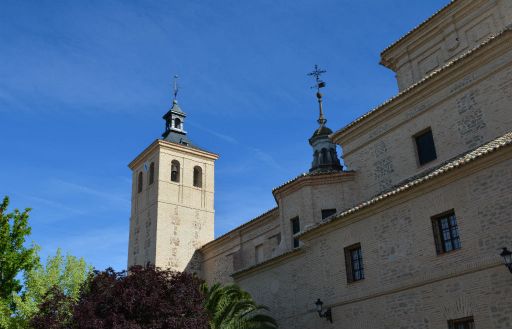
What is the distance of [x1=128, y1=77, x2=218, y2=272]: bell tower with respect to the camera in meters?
32.1

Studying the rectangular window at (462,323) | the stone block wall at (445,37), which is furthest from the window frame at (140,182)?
the rectangular window at (462,323)

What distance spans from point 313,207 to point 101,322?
9142 mm

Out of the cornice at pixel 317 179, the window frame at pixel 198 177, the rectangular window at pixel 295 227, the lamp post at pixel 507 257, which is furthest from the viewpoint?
the window frame at pixel 198 177

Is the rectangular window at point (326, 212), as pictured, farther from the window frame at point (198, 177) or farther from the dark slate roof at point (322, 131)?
the window frame at point (198, 177)

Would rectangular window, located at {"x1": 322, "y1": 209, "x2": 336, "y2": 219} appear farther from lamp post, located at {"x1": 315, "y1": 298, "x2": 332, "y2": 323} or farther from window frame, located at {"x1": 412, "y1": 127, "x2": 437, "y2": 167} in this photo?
lamp post, located at {"x1": 315, "y1": 298, "x2": 332, "y2": 323}

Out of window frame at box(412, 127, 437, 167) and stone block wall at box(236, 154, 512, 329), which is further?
window frame at box(412, 127, 437, 167)

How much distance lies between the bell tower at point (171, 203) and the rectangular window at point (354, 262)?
18.6 meters

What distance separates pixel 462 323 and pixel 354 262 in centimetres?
371

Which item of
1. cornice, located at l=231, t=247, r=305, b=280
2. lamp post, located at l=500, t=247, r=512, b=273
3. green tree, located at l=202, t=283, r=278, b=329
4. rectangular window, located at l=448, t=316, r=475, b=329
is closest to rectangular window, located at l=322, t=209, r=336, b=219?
cornice, located at l=231, t=247, r=305, b=280

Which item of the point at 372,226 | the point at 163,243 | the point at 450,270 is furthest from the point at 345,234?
the point at 163,243

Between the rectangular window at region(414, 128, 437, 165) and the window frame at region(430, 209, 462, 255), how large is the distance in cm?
390

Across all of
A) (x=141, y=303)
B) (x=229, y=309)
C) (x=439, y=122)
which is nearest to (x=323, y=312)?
(x=229, y=309)

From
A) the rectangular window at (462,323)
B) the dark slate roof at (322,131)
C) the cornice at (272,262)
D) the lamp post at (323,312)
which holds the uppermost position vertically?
the dark slate roof at (322,131)

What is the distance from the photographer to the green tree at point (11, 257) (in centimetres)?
1625
